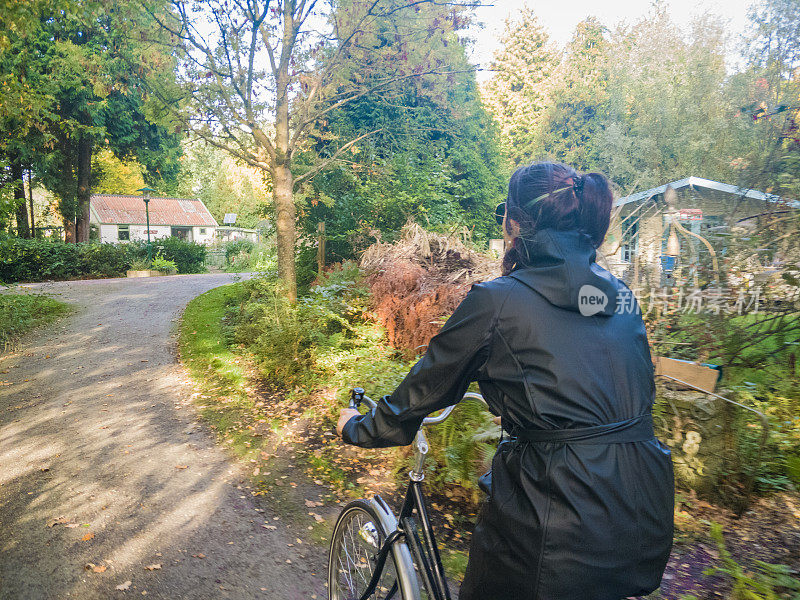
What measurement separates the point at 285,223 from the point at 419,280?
3.75 meters

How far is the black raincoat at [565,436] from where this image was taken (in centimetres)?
145

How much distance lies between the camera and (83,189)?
27594 millimetres

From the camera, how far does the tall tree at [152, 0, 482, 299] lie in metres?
9.48

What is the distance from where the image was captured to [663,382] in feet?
14.1

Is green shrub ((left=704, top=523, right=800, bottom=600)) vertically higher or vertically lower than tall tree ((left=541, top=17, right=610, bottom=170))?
lower

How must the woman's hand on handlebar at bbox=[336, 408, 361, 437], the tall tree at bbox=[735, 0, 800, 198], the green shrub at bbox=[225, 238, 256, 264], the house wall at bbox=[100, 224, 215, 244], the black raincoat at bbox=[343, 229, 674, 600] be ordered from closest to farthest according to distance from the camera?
1. the black raincoat at bbox=[343, 229, 674, 600]
2. the woman's hand on handlebar at bbox=[336, 408, 361, 437]
3. the tall tree at bbox=[735, 0, 800, 198]
4. the green shrub at bbox=[225, 238, 256, 264]
5. the house wall at bbox=[100, 224, 215, 244]

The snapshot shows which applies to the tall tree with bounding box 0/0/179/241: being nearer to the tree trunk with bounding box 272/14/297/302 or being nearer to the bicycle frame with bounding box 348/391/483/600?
the tree trunk with bounding box 272/14/297/302

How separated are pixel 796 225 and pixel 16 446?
7843 millimetres

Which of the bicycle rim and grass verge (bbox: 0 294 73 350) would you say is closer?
the bicycle rim

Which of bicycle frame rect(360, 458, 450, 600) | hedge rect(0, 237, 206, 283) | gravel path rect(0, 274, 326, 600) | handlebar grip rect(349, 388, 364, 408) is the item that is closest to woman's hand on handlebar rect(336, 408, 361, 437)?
handlebar grip rect(349, 388, 364, 408)

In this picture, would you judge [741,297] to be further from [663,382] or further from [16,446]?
[16,446]

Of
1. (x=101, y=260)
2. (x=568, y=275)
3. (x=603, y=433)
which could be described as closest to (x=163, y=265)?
(x=101, y=260)

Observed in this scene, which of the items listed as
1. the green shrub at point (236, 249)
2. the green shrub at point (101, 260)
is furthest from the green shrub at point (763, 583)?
the green shrub at point (236, 249)

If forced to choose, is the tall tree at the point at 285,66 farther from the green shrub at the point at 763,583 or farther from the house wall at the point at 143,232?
the house wall at the point at 143,232
